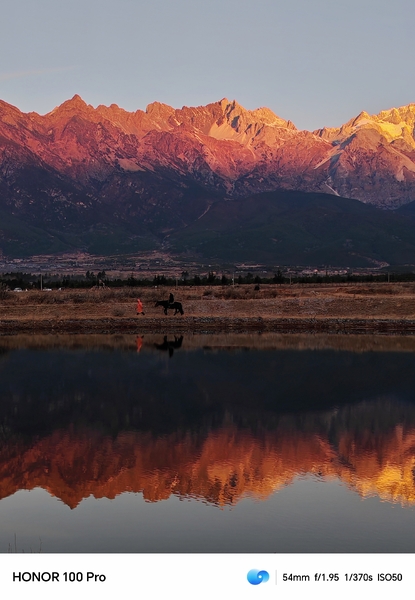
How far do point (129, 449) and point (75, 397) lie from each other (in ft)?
38.4

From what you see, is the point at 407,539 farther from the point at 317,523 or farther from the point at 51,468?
the point at 51,468

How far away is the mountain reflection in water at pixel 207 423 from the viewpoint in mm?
24875

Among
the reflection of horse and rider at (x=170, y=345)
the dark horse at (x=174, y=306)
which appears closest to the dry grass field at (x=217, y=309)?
the dark horse at (x=174, y=306)

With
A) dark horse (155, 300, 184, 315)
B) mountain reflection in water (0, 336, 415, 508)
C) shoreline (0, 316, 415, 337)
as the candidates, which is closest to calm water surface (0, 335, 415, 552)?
mountain reflection in water (0, 336, 415, 508)

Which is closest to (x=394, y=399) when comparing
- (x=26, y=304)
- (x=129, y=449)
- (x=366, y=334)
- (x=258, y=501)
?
(x=129, y=449)

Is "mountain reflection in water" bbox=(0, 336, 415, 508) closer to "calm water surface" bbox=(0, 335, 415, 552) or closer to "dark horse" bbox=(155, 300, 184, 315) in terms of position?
"calm water surface" bbox=(0, 335, 415, 552)

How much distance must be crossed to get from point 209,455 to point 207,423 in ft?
18.5

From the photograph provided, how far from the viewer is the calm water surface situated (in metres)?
20.2

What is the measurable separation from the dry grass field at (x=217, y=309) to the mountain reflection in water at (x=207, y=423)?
814 inches

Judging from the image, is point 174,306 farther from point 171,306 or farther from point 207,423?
point 207,423

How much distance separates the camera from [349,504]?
22203mm

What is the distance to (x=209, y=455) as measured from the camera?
27.9 m
